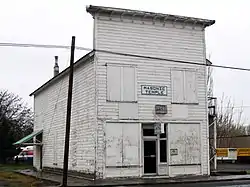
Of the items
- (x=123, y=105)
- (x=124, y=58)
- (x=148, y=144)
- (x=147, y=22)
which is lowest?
(x=148, y=144)

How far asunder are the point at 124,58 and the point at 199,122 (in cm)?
647

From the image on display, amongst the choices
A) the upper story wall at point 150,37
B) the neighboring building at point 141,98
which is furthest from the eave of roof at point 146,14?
the upper story wall at point 150,37

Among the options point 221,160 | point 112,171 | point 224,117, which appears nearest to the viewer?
point 112,171

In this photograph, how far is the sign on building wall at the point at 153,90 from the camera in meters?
28.1

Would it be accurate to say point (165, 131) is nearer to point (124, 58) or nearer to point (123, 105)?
point (123, 105)

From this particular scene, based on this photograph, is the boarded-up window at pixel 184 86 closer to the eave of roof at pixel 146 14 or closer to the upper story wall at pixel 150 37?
the upper story wall at pixel 150 37

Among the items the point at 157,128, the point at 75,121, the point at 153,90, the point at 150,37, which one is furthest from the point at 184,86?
the point at 75,121

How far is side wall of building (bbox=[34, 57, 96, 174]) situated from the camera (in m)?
27.6

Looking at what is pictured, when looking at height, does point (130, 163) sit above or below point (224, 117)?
below

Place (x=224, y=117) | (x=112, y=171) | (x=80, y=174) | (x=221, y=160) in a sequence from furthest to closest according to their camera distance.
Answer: (x=224, y=117) → (x=221, y=160) → (x=80, y=174) → (x=112, y=171)

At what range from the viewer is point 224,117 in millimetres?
63969

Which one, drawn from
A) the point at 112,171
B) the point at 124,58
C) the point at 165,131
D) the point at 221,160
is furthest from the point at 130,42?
the point at 221,160

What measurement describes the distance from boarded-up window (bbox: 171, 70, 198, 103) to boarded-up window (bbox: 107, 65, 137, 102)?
9.19 feet

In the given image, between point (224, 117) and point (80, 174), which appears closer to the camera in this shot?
point (80, 174)
